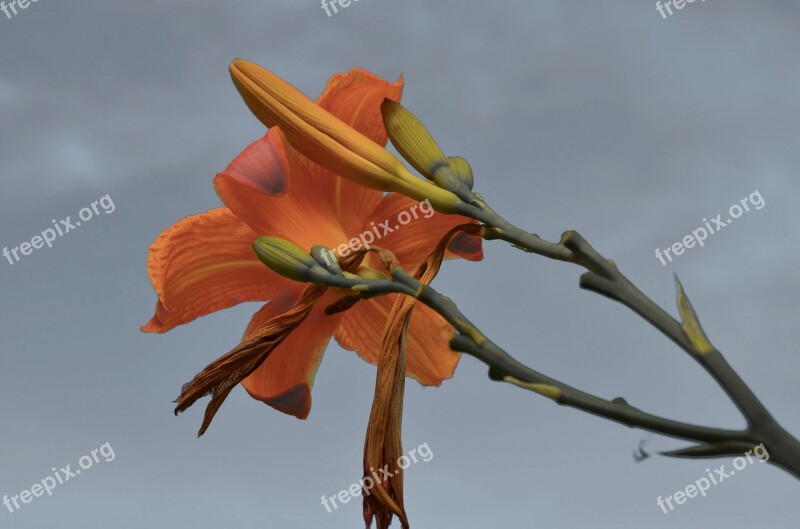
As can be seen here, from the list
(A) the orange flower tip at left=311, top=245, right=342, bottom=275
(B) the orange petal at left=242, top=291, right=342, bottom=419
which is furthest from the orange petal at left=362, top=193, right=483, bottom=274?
(A) the orange flower tip at left=311, top=245, right=342, bottom=275

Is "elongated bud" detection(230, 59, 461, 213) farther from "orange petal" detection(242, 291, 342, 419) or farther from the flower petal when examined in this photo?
"orange petal" detection(242, 291, 342, 419)

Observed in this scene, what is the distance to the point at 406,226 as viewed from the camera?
126cm

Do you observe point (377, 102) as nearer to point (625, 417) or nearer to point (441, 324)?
point (441, 324)

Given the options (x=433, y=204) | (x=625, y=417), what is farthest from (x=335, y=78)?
(x=625, y=417)

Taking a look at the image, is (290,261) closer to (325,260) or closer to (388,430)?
(325,260)

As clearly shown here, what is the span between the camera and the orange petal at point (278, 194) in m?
1.18

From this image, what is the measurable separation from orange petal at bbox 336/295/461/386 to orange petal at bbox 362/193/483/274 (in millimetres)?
80

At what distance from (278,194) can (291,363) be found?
0.26 meters

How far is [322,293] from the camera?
1108 millimetres

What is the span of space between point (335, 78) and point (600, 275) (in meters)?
0.48

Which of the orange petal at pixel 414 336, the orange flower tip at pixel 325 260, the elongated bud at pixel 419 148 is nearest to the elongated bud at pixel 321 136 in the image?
the elongated bud at pixel 419 148

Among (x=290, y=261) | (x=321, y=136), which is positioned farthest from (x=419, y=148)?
(x=290, y=261)

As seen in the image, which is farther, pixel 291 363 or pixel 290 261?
pixel 291 363

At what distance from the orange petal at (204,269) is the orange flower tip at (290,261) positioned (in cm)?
21
